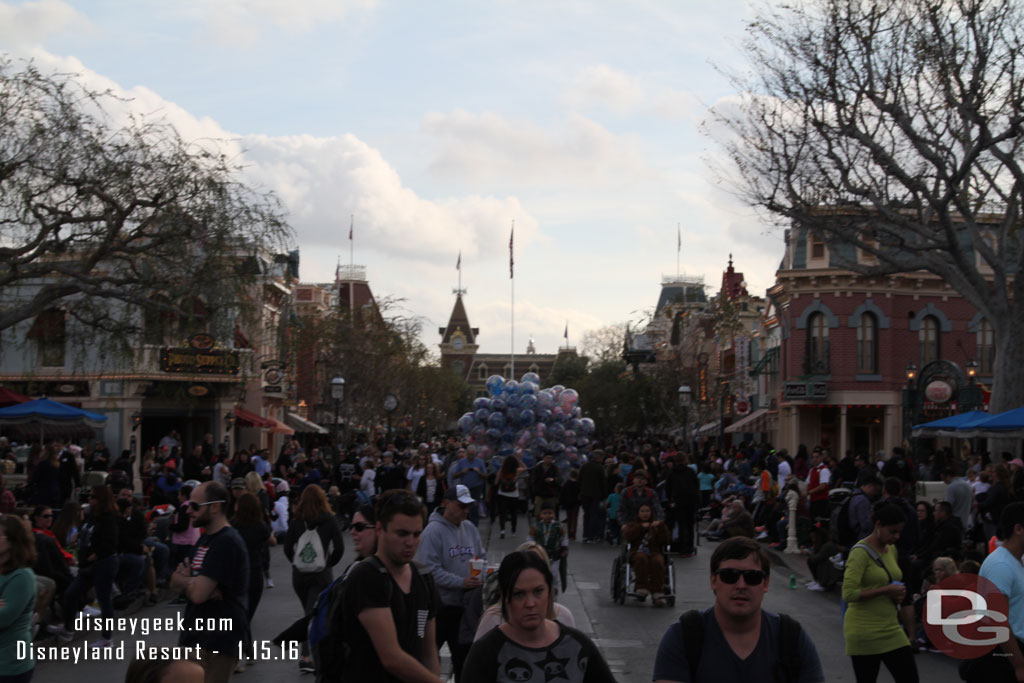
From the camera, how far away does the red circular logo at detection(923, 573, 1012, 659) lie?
6.78 meters

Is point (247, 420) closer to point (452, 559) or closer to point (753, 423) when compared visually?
point (753, 423)

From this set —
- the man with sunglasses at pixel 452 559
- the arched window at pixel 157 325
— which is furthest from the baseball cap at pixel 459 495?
the arched window at pixel 157 325

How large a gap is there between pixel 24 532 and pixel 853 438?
42.2 meters

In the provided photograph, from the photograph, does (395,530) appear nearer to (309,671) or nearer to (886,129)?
(309,671)

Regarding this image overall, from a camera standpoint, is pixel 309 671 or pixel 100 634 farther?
pixel 100 634

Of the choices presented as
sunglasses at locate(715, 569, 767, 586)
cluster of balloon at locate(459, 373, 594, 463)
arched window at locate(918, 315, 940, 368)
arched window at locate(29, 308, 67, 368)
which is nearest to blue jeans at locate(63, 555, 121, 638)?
sunglasses at locate(715, 569, 767, 586)

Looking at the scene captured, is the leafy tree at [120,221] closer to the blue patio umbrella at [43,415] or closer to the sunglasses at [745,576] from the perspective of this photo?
the blue patio umbrella at [43,415]

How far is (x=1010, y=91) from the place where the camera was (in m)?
21.8

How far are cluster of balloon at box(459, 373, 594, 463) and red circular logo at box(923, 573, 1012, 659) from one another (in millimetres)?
22351

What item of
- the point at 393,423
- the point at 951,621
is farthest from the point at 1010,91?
the point at 393,423

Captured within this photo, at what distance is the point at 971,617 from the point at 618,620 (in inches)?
279

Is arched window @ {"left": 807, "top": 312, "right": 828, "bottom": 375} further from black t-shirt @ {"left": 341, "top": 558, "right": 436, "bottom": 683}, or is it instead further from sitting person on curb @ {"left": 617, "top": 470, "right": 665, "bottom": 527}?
black t-shirt @ {"left": 341, "top": 558, "right": 436, "bottom": 683}

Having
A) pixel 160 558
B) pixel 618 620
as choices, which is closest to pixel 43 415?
pixel 160 558

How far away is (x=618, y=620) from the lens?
1403 cm
